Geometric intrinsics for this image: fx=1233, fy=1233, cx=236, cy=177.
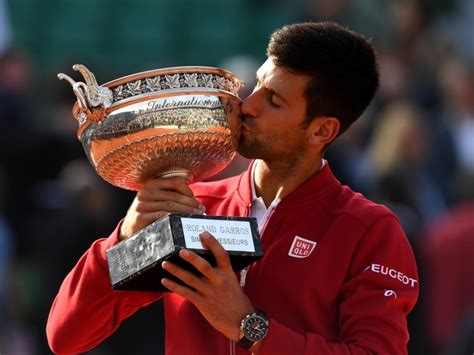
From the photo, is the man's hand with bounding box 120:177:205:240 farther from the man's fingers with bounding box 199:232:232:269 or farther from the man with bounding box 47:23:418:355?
the man's fingers with bounding box 199:232:232:269

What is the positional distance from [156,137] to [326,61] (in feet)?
1.88

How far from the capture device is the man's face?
11.4 feet

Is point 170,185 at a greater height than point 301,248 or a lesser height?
greater

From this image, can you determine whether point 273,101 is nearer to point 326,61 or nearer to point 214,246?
point 326,61

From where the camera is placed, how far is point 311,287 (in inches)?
135

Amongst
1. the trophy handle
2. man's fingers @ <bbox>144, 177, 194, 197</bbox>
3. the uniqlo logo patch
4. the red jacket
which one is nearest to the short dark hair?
the red jacket

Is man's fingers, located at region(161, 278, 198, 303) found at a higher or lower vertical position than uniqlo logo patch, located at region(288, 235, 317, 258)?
lower

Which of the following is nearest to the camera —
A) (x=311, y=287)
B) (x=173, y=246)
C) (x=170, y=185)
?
(x=173, y=246)

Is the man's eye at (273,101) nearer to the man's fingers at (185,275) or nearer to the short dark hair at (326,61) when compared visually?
the short dark hair at (326,61)

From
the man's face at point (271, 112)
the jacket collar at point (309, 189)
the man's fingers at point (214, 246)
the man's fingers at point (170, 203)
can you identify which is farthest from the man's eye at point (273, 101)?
the man's fingers at point (214, 246)

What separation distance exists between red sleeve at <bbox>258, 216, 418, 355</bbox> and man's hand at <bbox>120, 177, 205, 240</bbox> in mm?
392

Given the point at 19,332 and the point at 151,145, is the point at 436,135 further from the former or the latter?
the point at 151,145

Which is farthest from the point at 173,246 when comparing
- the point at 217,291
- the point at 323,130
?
the point at 323,130

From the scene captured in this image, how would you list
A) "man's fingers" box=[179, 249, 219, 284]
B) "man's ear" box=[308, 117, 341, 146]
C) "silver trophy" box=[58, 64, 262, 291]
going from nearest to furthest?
"man's fingers" box=[179, 249, 219, 284]
"silver trophy" box=[58, 64, 262, 291]
"man's ear" box=[308, 117, 341, 146]
